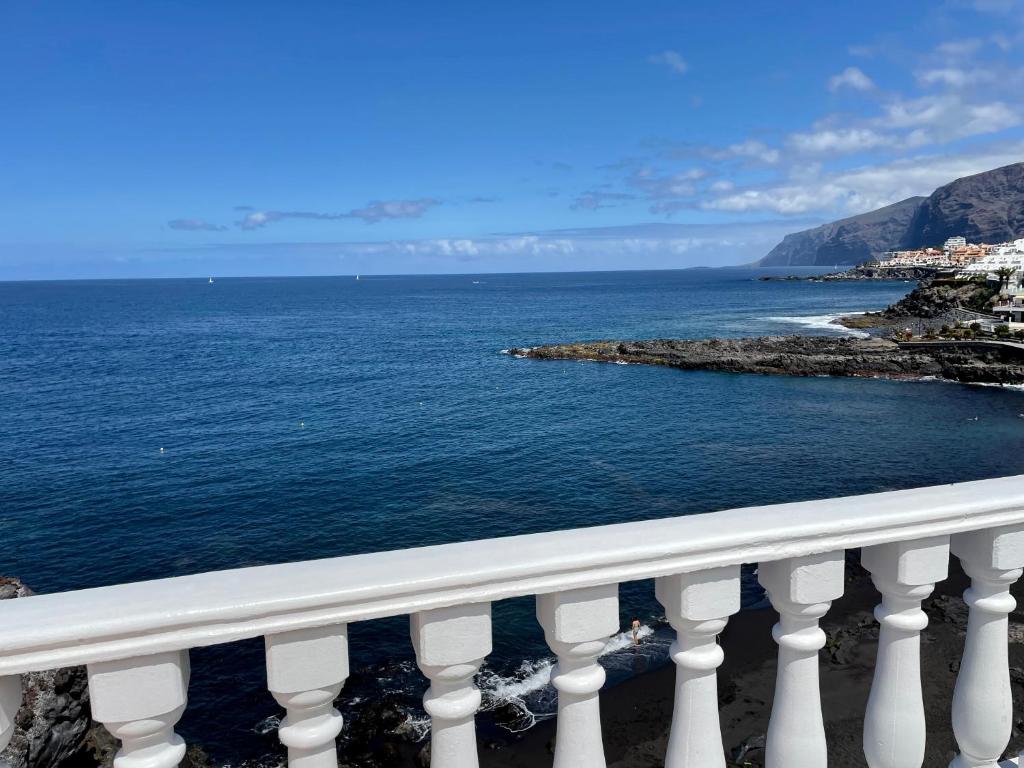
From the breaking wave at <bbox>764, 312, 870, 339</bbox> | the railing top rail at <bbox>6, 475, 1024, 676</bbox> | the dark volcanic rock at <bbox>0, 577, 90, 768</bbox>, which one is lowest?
the dark volcanic rock at <bbox>0, 577, 90, 768</bbox>

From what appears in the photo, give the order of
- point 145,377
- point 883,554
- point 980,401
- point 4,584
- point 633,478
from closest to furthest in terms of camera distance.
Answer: point 883,554, point 4,584, point 633,478, point 980,401, point 145,377

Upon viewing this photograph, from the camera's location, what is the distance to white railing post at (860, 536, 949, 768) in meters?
2.00

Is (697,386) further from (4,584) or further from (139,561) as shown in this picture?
(4,584)

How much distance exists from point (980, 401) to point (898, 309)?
45745 millimetres

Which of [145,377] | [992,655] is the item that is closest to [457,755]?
[992,655]

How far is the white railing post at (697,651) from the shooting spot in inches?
72.1

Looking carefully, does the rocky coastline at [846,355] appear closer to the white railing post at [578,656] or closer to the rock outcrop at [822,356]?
the rock outcrop at [822,356]

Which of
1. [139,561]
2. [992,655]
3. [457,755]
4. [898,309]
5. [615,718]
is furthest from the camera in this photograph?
[898,309]

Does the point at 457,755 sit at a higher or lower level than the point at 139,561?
higher

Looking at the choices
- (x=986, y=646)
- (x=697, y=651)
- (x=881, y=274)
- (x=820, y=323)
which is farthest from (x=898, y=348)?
(x=881, y=274)

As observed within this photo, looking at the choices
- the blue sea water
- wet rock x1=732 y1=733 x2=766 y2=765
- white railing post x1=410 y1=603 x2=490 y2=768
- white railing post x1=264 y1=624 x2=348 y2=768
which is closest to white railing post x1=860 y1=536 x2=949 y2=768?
white railing post x1=410 y1=603 x2=490 y2=768

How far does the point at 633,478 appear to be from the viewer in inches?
1160

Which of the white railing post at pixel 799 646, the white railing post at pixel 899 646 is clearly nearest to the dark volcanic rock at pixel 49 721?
the white railing post at pixel 799 646

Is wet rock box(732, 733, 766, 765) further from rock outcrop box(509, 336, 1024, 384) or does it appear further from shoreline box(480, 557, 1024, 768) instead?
rock outcrop box(509, 336, 1024, 384)
